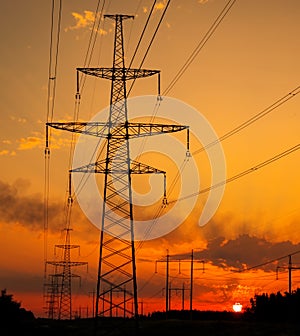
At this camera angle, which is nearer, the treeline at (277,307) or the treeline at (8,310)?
the treeline at (8,310)

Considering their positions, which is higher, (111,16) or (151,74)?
(111,16)

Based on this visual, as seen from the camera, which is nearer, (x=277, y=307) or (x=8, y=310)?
(x=8, y=310)

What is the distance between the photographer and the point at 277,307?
13175 centimetres

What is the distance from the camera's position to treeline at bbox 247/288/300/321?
4651 inches

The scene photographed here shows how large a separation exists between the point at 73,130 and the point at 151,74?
6.88 metres

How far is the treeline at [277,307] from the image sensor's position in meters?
118

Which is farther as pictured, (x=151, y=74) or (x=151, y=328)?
(x=151, y=328)

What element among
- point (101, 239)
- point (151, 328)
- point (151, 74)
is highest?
point (151, 74)

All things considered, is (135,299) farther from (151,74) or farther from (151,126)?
(151,74)

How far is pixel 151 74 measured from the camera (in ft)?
178

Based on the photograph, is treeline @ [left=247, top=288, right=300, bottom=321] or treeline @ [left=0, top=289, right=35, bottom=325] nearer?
treeline @ [left=0, top=289, right=35, bottom=325]

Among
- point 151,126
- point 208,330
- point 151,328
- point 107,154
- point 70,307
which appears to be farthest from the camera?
point 70,307

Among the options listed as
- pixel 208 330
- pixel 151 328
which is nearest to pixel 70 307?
pixel 151 328

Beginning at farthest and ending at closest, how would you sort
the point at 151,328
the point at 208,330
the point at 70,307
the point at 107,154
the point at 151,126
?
the point at 70,307 < the point at 151,328 < the point at 208,330 < the point at 107,154 < the point at 151,126
